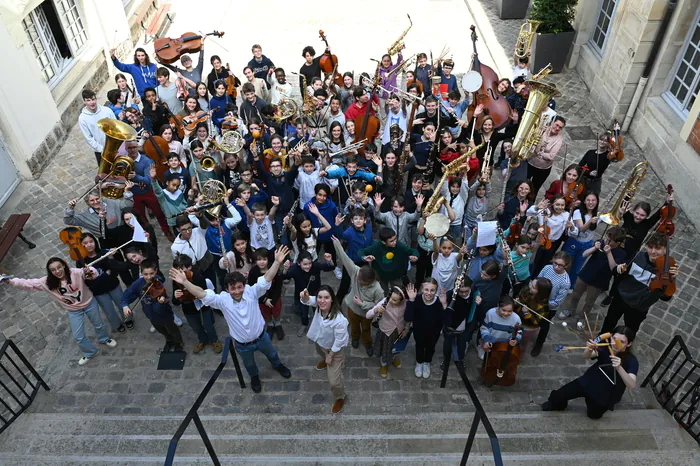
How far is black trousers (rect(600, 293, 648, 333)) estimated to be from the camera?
243 inches

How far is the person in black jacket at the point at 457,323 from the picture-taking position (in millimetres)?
5758

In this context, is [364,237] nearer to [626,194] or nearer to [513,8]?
[626,194]

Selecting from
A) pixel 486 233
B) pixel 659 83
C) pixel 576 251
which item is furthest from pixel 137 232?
pixel 659 83

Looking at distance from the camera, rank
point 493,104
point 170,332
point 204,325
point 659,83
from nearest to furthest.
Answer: point 170,332 < point 204,325 < point 493,104 < point 659,83

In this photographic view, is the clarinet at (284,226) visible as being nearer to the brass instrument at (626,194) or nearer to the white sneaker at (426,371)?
the white sneaker at (426,371)

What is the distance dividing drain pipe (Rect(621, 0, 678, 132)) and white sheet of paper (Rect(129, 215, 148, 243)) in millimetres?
9631

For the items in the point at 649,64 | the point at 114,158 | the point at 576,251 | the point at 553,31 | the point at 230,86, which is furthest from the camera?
the point at 553,31

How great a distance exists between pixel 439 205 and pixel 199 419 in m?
3.80

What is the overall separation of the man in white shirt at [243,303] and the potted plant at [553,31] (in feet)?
32.7

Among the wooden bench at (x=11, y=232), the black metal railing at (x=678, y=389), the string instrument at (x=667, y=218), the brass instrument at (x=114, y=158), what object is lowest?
the black metal railing at (x=678, y=389)

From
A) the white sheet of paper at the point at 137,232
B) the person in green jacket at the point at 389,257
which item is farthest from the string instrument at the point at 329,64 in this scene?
the white sheet of paper at the point at 137,232

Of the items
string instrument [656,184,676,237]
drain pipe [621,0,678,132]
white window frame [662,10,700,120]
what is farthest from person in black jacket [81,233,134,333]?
drain pipe [621,0,678,132]

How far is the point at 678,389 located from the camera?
593cm

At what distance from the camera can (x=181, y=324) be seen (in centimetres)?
705
